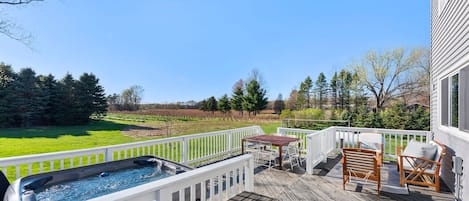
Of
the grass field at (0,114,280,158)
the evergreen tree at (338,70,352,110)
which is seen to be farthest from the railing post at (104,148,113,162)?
the evergreen tree at (338,70,352,110)

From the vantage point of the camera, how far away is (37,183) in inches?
115

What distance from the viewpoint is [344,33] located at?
13.4m

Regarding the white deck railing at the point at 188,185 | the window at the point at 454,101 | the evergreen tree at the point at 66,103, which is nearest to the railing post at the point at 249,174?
the white deck railing at the point at 188,185

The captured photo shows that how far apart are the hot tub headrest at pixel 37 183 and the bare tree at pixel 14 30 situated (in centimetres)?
453

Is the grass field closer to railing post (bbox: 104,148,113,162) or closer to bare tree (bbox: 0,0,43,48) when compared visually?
bare tree (bbox: 0,0,43,48)

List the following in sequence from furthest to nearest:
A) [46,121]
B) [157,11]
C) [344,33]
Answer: [46,121] < [344,33] < [157,11]

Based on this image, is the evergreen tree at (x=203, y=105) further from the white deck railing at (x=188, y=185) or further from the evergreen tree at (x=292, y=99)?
the white deck railing at (x=188, y=185)

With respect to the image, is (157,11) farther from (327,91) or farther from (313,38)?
(327,91)

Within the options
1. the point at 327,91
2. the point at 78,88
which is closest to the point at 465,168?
the point at 327,91

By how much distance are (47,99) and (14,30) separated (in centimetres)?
1693

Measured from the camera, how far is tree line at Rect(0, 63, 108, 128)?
17.1m

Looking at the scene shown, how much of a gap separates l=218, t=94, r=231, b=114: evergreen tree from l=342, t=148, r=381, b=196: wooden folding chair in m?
21.8

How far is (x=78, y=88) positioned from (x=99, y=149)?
20894mm

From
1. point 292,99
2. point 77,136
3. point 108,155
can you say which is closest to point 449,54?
point 108,155
